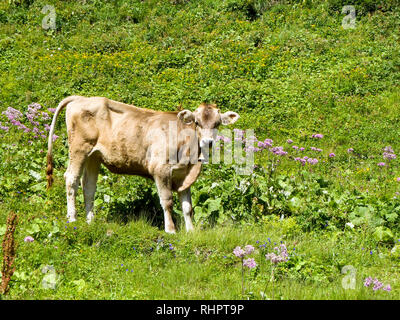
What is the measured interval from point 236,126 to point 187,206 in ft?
20.6

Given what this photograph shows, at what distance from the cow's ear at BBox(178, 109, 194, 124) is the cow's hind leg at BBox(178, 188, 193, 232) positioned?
1.10 metres

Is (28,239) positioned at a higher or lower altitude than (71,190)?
lower

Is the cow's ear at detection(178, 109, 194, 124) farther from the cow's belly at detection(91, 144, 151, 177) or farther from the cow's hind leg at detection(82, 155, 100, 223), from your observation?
the cow's hind leg at detection(82, 155, 100, 223)

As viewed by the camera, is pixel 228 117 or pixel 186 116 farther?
pixel 228 117

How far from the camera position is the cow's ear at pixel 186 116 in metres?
8.20

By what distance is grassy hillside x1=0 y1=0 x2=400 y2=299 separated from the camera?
6.72 metres

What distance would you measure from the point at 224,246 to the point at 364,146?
7100 millimetres

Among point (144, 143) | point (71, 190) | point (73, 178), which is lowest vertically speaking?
point (71, 190)

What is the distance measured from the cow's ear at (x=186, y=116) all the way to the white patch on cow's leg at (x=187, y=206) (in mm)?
1101

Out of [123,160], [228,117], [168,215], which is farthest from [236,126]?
[168,215]

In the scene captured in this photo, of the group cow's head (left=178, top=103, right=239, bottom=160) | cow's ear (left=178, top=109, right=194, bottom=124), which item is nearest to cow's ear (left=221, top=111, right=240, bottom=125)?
cow's head (left=178, top=103, right=239, bottom=160)

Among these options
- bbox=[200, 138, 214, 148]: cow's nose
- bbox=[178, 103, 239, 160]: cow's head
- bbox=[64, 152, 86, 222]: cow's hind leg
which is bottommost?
bbox=[64, 152, 86, 222]: cow's hind leg

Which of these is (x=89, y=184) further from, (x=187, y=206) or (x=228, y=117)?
(x=228, y=117)

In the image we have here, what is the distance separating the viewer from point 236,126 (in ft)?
46.7
